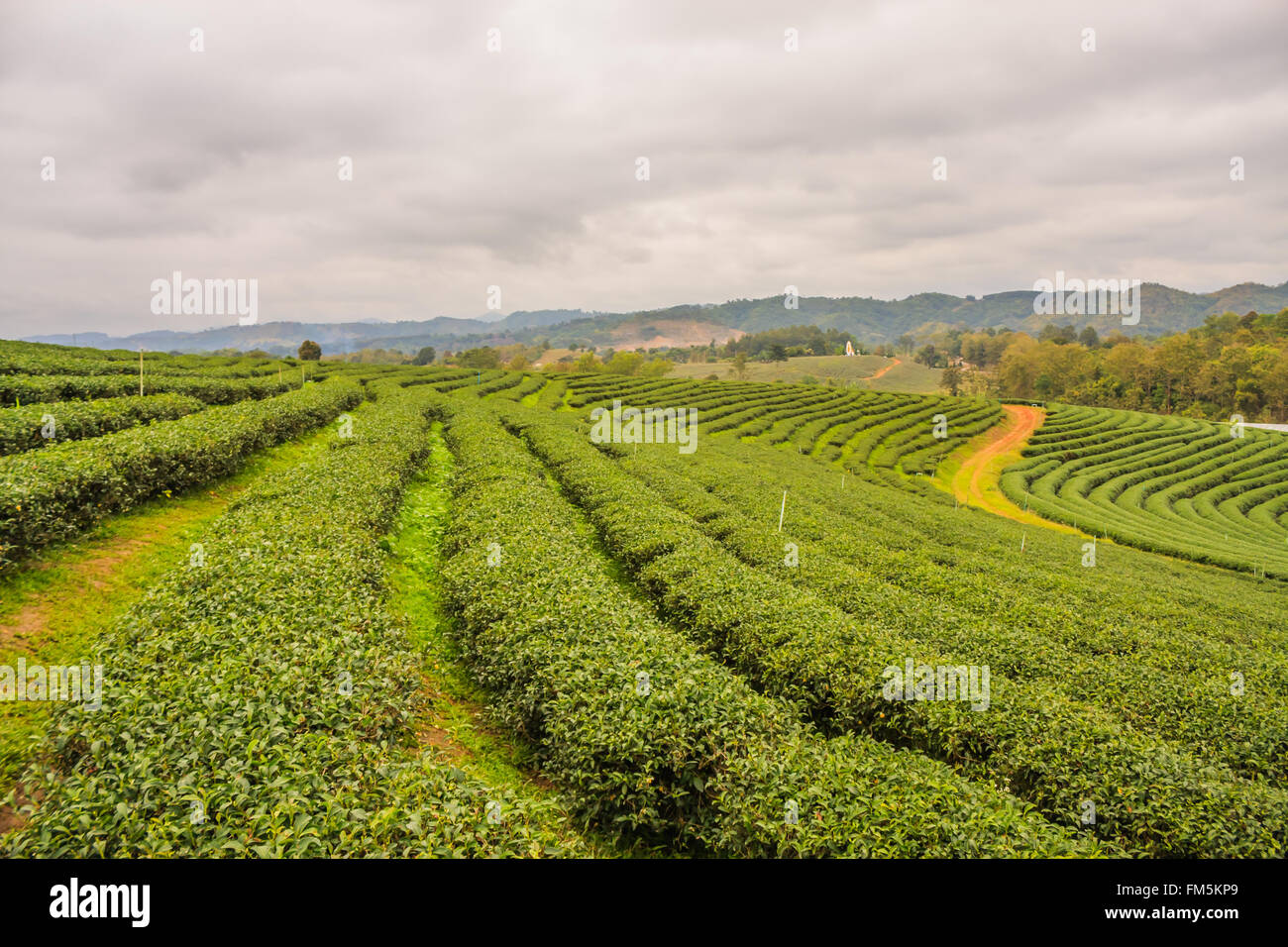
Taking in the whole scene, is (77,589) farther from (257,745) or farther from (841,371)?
(841,371)

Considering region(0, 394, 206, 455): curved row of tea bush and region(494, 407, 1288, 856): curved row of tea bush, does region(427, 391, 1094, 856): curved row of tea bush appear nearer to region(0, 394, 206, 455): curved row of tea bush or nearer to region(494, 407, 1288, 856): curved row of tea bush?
region(494, 407, 1288, 856): curved row of tea bush

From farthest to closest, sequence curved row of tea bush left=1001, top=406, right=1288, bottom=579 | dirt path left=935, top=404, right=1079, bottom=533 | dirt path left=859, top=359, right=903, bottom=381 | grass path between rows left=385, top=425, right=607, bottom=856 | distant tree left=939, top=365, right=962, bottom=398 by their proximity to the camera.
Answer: dirt path left=859, top=359, right=903, bottom=381 < distant tree left=939, top=365, right=962, bottom=398 < dirt path left=935, top=404, right=1079, bottom=533 < curved row of tea bush left=1001, top=406, right=1288, bottom=579 < grass path between rows left=385, top=425, right=607, bottom=856

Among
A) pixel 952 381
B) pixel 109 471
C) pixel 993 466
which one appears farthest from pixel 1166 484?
pixel 109 471

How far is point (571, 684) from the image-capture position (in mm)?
7051

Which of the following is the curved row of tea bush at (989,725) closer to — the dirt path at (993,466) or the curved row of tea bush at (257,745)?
the curved row of tea bush at (257,745)

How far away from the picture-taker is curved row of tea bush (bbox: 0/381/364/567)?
9.04 m

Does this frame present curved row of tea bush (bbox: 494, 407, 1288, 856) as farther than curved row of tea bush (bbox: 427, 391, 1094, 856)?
Yes

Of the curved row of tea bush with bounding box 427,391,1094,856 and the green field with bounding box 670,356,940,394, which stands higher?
the green field with bounding box 670,356,940,394

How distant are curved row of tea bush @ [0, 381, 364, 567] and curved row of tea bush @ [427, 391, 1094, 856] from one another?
6902 millimetres

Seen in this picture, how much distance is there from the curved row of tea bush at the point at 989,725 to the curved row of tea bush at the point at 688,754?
89cm

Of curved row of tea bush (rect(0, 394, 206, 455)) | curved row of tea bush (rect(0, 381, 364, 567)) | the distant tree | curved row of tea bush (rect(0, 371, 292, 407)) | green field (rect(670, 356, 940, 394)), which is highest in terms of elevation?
green field (rect(670, 356, 940, 394))

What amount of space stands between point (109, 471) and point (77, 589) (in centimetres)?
312

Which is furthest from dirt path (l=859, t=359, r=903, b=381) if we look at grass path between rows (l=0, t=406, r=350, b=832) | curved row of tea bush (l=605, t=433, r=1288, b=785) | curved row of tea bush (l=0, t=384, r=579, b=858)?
curved row of tea bush (l=0, t=384, r=579, b=858)
